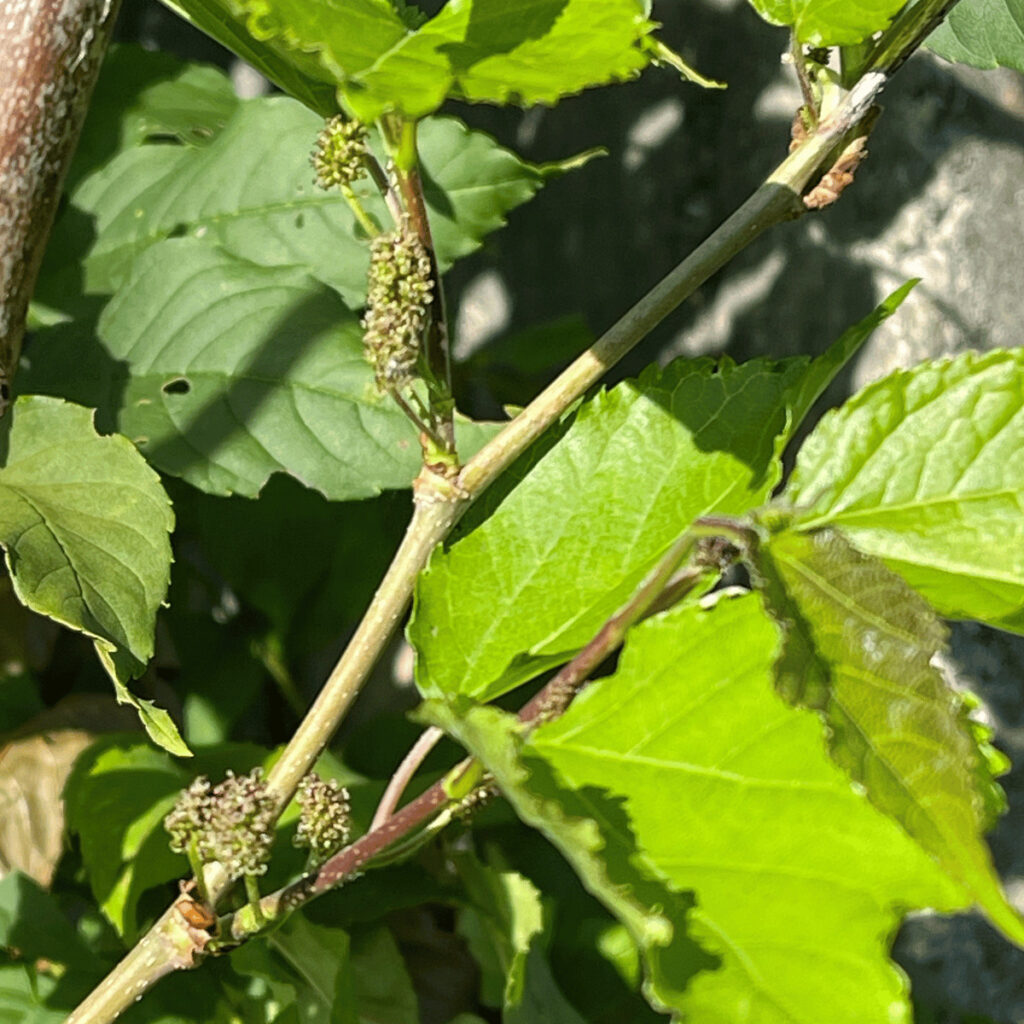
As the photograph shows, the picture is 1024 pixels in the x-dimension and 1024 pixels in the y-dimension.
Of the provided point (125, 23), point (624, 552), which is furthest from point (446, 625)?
point (125, 23)

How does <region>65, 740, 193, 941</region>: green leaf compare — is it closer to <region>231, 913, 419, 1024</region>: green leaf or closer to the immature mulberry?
<region>231, 913, 419, 1024</region>: green leaf

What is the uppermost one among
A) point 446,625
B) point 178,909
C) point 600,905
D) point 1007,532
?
point 1007,532

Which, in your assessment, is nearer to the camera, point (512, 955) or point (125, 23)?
point (512, 955)

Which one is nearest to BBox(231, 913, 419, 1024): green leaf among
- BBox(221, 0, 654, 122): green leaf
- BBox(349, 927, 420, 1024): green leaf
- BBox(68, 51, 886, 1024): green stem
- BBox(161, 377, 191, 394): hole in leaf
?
BBox(349, 927, 420, 1024): green leaf

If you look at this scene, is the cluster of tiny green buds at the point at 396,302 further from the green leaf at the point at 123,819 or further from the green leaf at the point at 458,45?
the green leaf at the point at 123,819

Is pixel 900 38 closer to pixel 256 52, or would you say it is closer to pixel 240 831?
pixel 256 52

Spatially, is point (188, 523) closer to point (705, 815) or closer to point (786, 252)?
point (786, 252)
